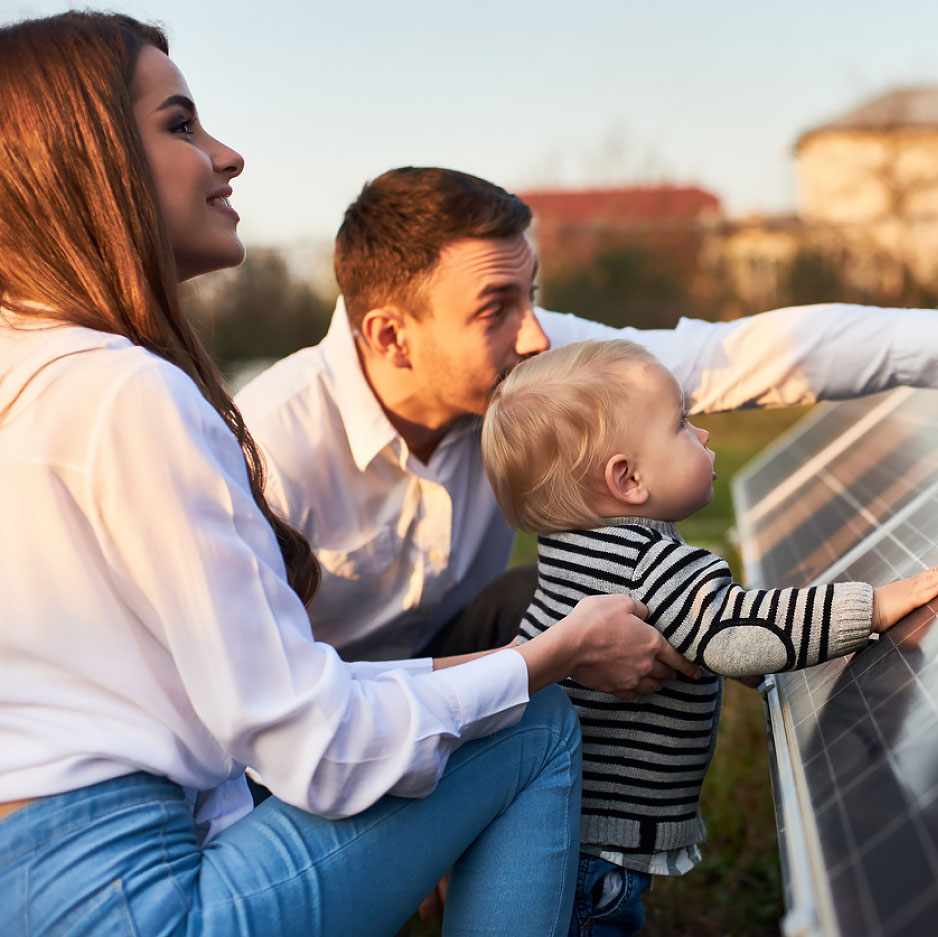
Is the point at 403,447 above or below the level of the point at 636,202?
above

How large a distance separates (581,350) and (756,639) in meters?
0.69

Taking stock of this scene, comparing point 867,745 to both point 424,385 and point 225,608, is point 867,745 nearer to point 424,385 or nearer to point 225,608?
point 225,608

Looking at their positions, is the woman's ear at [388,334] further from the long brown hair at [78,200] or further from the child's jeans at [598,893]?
the child's jeans at [598,893]

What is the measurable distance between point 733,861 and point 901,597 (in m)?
1.62

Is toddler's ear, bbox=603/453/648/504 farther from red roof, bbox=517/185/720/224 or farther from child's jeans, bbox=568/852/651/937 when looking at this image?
red roof, bbox=517/185/720/224

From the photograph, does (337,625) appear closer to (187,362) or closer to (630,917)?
(630,917)

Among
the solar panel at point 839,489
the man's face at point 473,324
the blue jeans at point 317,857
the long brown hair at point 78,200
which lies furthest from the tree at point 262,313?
the blue jeans at point 317,857

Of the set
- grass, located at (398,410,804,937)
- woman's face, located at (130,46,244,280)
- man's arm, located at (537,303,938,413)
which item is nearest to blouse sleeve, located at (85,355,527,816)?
woman's face, located at (130,46,244,280)

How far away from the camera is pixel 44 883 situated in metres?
1.62

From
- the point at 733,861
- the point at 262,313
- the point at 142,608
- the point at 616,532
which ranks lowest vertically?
the point at 262,313

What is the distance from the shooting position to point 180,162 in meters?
2.04

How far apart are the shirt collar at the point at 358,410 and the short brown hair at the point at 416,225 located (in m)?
0.20

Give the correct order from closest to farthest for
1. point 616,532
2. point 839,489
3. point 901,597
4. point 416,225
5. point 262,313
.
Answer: point 901,597 < point 616,532 < point 416,225 < point 839,489 < point 262,313

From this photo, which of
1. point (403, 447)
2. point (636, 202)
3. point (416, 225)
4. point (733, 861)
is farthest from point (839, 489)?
point (636, 202)
